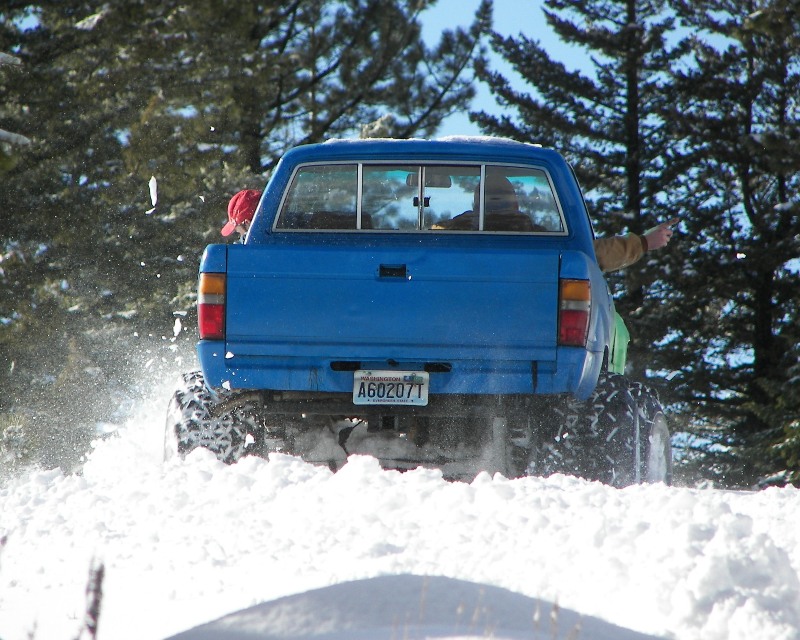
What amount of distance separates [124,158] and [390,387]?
571 inches

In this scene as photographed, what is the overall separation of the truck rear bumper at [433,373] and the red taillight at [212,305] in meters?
0.06

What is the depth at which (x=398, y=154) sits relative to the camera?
6.13 metres

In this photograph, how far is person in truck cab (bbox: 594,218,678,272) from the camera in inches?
264

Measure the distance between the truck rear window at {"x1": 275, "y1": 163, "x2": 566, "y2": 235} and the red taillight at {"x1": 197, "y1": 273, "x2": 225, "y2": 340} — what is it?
3.09ft

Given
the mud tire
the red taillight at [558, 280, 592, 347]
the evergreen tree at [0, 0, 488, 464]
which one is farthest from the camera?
the evergreen tree at [0, 0, 488, 464]

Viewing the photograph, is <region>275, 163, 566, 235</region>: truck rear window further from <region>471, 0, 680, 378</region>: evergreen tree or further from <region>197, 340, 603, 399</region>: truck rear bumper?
<region>471, 0, 680, 378</region>: evergreen tree

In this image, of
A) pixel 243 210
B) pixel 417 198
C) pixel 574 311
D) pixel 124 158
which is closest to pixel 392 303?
pixel 574 311

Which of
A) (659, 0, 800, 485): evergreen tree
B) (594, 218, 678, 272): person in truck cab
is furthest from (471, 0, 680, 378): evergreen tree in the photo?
(594, 218, 678, 272): person in truck cab

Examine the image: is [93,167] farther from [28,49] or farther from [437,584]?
[437,584]

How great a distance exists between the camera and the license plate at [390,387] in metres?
5.33

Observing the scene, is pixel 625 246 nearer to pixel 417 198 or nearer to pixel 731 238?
pixel 417 198

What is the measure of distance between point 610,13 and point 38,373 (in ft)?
49.3

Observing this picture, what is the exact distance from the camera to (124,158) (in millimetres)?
18750

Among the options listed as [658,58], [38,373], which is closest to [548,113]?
[658,58]
